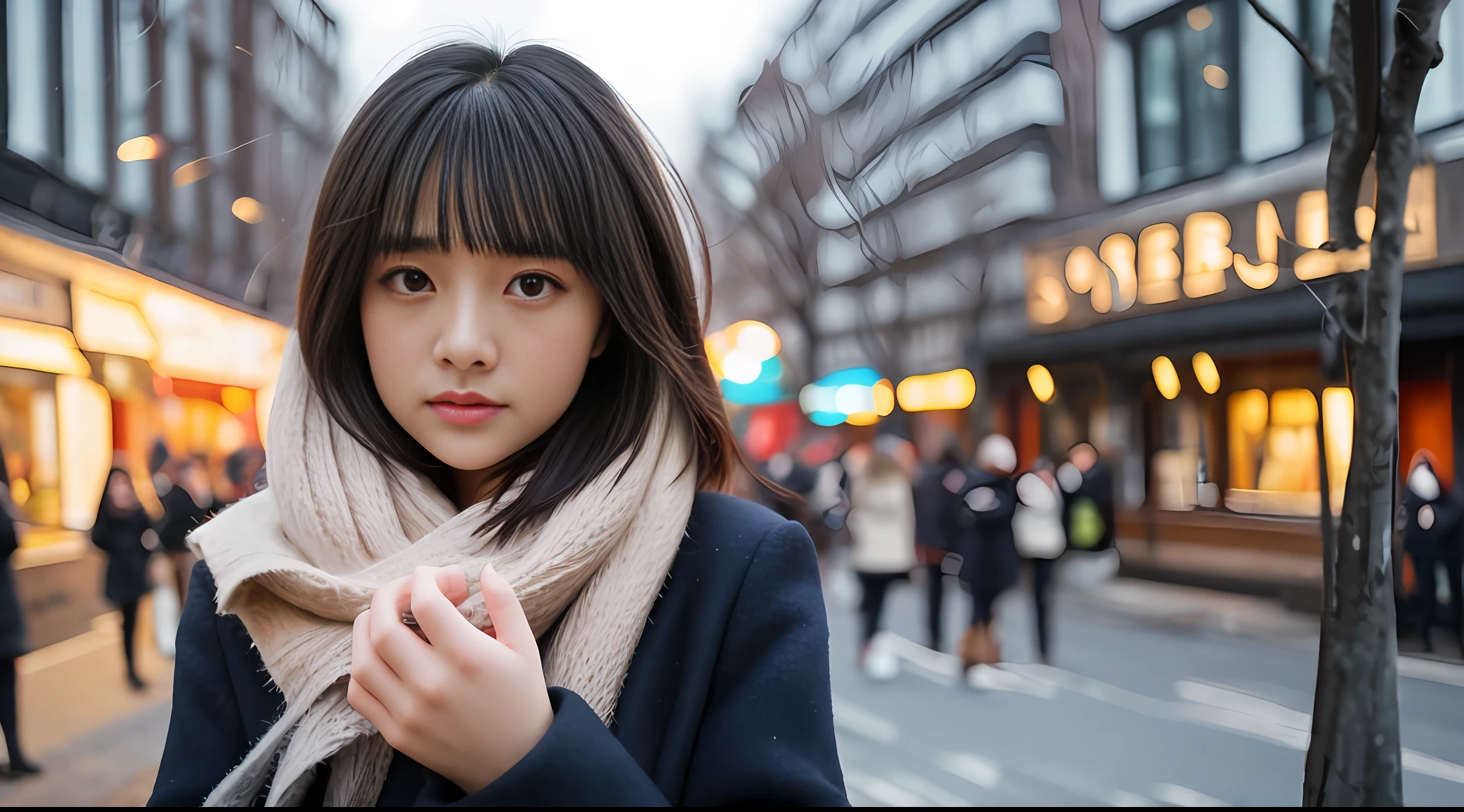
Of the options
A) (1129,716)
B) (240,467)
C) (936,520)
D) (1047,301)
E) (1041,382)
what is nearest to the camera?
(240,467)

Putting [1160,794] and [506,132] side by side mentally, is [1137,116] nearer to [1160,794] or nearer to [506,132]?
[506,132]

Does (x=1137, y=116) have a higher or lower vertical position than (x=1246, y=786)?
higher

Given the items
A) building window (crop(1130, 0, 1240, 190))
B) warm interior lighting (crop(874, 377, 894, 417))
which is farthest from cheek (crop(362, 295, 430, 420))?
warm interior lighting (crop(874, 377, 894, 417))

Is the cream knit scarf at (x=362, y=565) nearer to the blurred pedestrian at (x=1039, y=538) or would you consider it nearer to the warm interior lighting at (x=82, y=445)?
the warm interior lighting at (x=82, y=445)

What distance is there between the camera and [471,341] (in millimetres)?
726

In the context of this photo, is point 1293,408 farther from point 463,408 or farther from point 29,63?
point 29,63

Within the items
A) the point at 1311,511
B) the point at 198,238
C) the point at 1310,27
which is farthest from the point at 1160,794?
the point at 198,238

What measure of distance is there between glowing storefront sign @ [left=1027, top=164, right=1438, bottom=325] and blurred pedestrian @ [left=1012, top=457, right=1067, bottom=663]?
69.2 inches

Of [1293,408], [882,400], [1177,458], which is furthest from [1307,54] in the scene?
[882,400]

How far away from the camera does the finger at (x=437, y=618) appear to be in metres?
0.60

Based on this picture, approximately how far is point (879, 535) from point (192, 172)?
385 cm

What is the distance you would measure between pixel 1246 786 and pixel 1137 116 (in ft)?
6.28

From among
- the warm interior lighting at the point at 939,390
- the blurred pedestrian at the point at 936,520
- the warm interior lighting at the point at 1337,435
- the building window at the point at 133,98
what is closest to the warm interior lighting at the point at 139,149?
the building window at the point at 133,98

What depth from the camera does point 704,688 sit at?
0.80 m
